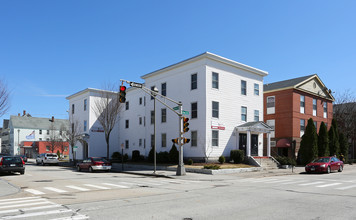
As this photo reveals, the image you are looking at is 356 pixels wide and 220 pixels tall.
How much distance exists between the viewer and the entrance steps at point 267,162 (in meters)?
30.6

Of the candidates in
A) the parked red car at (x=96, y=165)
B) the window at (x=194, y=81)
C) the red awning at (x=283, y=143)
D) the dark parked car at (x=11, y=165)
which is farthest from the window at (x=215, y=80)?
the dark parked car at (x=11, y=165)

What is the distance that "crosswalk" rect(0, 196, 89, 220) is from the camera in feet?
27.2

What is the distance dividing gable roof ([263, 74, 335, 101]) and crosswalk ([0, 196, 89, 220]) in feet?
115

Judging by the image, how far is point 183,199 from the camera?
11352 mm

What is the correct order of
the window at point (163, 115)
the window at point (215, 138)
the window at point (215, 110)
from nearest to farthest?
the window at point (215, 138) → the window at point (215, 110) → the window at point (163, 115)

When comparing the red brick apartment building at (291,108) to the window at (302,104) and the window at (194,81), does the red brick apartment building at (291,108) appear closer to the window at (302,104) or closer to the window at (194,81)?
the window at (302,104)

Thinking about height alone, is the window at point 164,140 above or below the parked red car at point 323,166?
above

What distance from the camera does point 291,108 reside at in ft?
128

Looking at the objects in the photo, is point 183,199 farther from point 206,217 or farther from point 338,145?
point 338,145

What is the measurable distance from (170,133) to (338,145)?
23446 mm

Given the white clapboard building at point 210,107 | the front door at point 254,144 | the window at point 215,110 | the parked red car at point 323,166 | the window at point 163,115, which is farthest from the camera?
the window at point 163,115

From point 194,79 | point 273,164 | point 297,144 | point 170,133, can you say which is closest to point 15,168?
point 170,133

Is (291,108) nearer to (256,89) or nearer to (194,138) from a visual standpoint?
(256,89)

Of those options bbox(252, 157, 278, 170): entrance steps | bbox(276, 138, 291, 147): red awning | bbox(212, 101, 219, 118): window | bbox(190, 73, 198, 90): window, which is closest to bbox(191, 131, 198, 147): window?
bbox(212, 101, 219, 118): window
